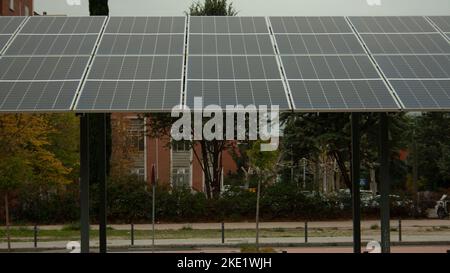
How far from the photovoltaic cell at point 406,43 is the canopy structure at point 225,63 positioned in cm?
2

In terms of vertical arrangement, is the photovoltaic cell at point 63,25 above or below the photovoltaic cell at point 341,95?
above

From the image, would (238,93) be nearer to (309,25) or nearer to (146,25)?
(309,25)

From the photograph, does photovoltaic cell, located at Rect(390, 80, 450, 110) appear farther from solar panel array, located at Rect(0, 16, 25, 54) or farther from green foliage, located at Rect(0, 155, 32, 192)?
green foliage, located at Rect(0, 155, 32, 192)

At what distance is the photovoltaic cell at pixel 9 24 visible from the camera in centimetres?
1388

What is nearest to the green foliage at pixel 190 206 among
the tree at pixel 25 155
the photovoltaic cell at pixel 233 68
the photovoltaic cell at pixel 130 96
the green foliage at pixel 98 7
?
the tree at pixel 25 155

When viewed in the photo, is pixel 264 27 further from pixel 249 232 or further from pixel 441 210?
pixel 441 210

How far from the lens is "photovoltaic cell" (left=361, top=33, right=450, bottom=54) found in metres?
12.9

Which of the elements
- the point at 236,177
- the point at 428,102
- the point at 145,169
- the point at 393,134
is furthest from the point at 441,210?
the point at 145,169

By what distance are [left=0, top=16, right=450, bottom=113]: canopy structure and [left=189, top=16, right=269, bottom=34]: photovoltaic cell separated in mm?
27

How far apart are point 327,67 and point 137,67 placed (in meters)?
3.62

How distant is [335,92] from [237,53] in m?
2.60

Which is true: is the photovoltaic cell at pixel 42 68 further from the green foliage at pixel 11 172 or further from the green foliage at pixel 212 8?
the green foliage at pixel 212 8

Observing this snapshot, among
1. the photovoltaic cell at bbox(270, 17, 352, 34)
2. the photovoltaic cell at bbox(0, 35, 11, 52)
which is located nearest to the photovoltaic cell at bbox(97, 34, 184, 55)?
the photovoltaic cell at bbox(0, 35, 11, 52)

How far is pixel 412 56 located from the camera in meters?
12.7
